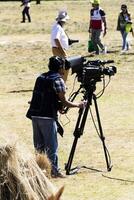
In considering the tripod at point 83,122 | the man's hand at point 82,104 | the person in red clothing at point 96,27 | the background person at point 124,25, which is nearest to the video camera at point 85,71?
the tripod at point 83,122

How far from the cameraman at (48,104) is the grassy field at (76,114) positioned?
496 mm

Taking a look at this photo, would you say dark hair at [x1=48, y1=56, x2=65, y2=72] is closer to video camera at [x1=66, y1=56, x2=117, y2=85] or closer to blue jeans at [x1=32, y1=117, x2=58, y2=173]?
video camera at [x1=66, y1=56, x2=117, y2=85]

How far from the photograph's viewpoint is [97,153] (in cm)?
929

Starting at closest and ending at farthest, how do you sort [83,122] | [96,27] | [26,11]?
1. [83,122]
2. [96,27]
3. [26,11]

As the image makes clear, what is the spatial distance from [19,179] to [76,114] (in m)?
10.2

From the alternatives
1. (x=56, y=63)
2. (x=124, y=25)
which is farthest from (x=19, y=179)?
(x=124, y=25)

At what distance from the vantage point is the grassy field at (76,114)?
772 centimetres

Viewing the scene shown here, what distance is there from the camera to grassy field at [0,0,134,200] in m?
7.72

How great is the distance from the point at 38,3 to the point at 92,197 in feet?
129

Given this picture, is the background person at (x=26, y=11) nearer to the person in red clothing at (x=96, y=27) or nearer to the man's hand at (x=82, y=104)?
the person in red clothing at (x=96, y=27)

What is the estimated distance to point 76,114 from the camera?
11945 mm

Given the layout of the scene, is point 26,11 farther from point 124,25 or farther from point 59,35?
point 59,35

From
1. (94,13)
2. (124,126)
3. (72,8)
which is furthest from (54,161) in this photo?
(72,8)

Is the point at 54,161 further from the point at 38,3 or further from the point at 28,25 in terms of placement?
the point at 38,3
